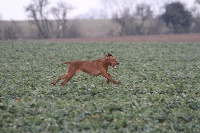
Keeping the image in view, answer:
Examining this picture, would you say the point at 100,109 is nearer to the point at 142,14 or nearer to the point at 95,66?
the point at 95,66

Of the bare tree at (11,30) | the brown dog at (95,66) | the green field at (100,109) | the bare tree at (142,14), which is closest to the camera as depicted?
the green field at (100,109)

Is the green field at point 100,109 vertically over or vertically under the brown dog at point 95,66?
under

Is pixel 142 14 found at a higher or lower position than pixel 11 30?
higher

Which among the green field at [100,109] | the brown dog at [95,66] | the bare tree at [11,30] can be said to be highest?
the brown dog at [95,66]

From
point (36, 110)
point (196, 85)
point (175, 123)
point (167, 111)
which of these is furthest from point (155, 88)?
point (36, 110)

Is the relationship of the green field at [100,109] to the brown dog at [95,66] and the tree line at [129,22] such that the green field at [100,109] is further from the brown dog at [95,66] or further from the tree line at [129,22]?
the tree line at [129,22]

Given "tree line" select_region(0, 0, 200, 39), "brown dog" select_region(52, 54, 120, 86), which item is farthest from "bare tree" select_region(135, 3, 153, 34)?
"brown dog" select_region(52, 54, 120, 86)

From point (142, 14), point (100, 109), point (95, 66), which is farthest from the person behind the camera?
point (142, 14)

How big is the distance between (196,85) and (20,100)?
269 inches

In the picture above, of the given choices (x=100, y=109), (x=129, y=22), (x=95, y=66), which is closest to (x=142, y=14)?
(x=129, y=22)

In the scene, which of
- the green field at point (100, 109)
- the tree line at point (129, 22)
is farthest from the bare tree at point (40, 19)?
the green field at point (100, 109)

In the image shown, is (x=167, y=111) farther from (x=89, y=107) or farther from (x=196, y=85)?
(x=196, y=85)

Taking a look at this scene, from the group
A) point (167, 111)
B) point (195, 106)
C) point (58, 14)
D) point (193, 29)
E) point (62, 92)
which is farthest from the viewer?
point (58, 14)

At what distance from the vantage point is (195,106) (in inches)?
345
